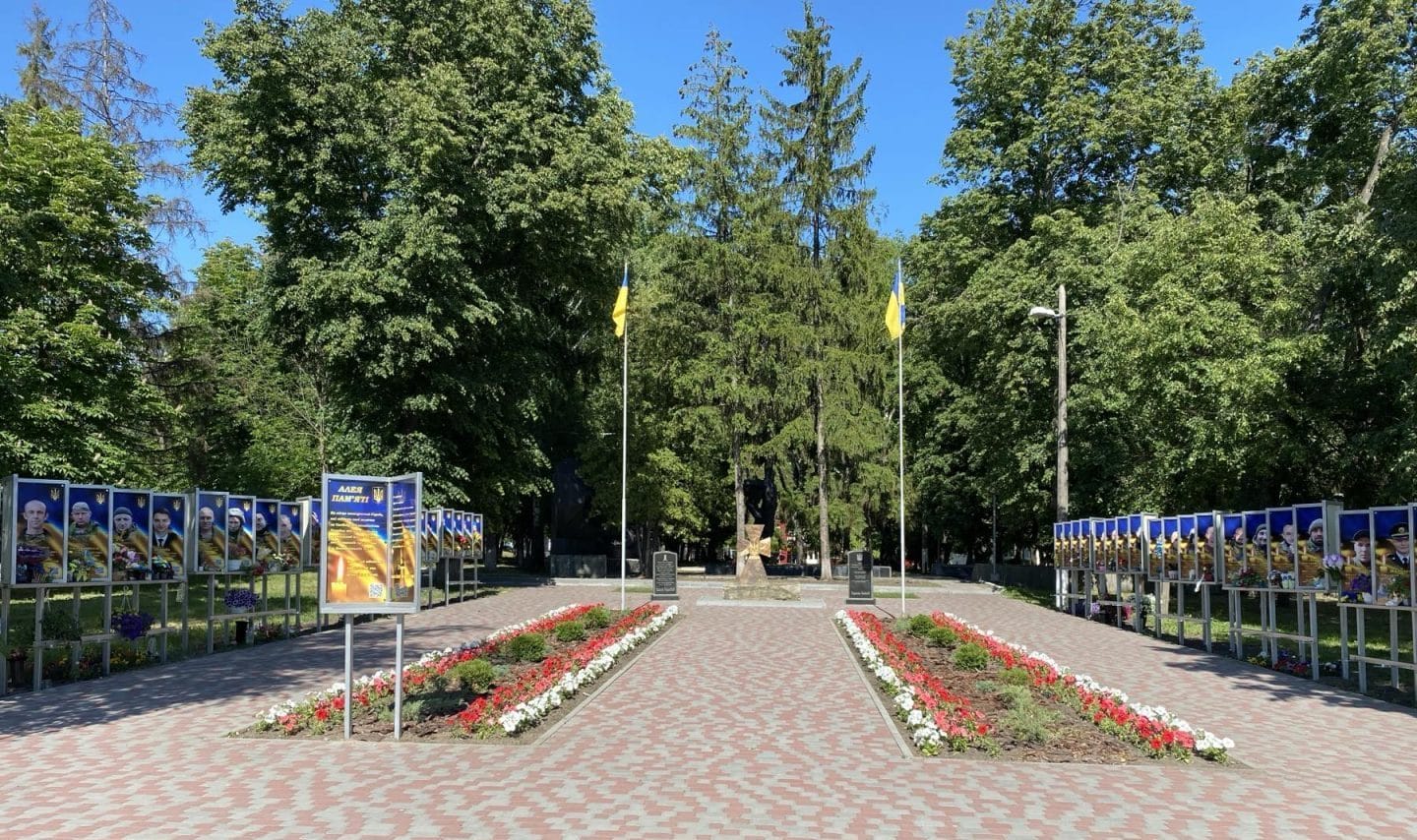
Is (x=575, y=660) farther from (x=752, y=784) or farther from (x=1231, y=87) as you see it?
(x=1231, y=87)

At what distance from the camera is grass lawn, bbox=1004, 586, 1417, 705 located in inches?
517

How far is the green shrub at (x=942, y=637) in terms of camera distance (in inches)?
629

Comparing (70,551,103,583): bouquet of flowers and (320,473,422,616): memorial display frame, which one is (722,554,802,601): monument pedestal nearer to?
(70,551,103,583): bouquet of flowers

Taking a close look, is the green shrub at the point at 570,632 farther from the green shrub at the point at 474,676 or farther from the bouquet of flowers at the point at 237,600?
the bouquet of flowers at the point at 237,600

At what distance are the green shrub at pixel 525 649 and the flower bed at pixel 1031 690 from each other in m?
4.62

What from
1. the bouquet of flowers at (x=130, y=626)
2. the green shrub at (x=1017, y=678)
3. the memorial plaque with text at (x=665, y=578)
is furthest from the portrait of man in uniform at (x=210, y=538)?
the memorial plaque with text at (x=665, y=578)

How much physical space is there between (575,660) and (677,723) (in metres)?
3.52

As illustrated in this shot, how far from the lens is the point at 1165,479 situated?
25.3 metres

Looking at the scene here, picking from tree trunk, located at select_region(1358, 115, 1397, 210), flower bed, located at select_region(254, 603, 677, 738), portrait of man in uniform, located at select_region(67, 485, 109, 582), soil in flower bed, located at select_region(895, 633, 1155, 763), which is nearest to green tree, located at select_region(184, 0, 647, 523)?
portrait of man in uniform, located at select_region(67, 485, 109, 582)

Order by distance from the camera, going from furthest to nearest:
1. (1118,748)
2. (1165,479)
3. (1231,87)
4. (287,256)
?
(1231,87)
(287,256)
(1165,479)
(1118,748)

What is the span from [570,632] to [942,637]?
19.6ft

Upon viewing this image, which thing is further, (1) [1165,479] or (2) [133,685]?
(1) [1165,479]

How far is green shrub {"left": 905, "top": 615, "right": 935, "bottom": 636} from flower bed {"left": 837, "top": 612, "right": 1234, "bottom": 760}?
2261 millimetres

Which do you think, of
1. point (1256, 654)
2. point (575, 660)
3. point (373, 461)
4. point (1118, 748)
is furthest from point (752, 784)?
point (373, 461)
